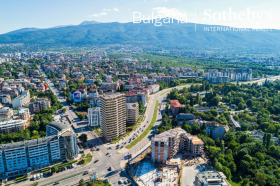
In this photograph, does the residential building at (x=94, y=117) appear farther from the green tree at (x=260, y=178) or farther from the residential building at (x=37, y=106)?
the green tree at (x=260, y=178)

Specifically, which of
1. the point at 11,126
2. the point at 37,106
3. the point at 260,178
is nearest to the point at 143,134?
the point at 260,178

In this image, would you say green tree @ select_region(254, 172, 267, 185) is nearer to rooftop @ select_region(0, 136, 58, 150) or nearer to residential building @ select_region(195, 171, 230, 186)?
residential building @ select_region(195, 171, 230, 186)

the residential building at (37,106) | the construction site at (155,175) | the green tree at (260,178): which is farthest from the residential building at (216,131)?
the residential building at (37,106)

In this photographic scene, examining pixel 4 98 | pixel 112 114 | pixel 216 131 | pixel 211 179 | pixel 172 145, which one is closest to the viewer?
pixel 211 179

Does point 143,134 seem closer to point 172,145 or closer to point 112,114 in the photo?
point 112,114

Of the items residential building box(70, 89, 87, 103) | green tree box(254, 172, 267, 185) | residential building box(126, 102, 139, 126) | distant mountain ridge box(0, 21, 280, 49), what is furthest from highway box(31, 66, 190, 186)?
distant mountain ridge box(0, 21, 280, 49)
